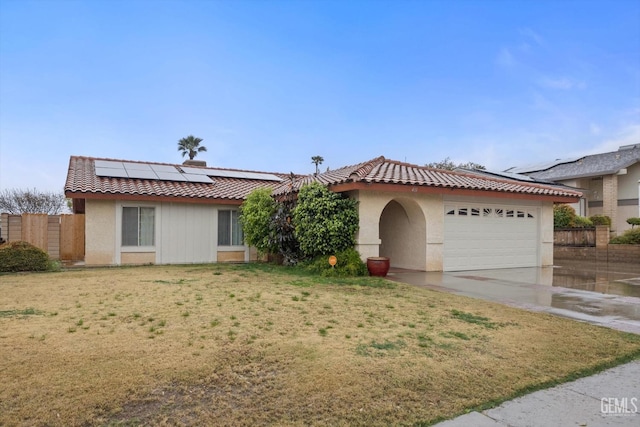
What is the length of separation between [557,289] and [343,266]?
535 cm

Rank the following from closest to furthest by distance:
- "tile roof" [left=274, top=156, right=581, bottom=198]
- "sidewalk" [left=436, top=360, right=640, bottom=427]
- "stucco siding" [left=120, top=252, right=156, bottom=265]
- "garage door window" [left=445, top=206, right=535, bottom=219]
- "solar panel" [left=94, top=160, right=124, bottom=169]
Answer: "sidewalk" [left=436, top=360, right=640, bottom=427] < "tile roof" [left=274, top=156, right=581, bottom=198] < "garage door window" [left=445, top=206, right=535, bottom=219] < "stucco siding" [left=120, top=252, right=156, bottom=265] < "solar panel" [left=94, top=160, right=124, bottom=169]

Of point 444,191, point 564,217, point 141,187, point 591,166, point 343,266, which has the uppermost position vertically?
point 591,166

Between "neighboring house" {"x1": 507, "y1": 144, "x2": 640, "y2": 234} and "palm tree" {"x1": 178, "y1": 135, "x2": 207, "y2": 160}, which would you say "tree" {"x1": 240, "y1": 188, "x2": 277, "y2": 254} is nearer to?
"neighboring house" {"x1": 507, "y1": 144, "x2": 640, "y2": 234}

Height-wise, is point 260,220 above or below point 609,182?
below

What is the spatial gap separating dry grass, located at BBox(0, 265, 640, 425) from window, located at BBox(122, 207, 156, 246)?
6870 millimetres

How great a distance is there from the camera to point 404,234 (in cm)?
1488

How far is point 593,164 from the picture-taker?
2827 centimetres

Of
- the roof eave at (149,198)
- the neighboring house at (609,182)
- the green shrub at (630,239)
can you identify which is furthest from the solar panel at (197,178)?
the neighboring house at (609,182)

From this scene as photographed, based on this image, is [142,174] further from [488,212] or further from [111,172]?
[488,212]

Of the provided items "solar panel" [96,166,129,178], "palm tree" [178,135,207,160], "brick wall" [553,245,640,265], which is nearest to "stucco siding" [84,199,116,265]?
"solar panel" [96,166,129,178]

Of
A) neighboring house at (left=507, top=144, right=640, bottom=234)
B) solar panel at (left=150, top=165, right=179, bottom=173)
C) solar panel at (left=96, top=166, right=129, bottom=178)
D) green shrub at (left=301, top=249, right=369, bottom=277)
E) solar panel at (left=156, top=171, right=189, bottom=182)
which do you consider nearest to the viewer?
green shrub at (left=301, top=249, right=369, bottom=277)

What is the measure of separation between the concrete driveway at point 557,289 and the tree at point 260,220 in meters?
4.34

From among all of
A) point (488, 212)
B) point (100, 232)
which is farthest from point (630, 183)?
point (100, 232)

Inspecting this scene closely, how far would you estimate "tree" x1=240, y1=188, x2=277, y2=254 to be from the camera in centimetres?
1431
